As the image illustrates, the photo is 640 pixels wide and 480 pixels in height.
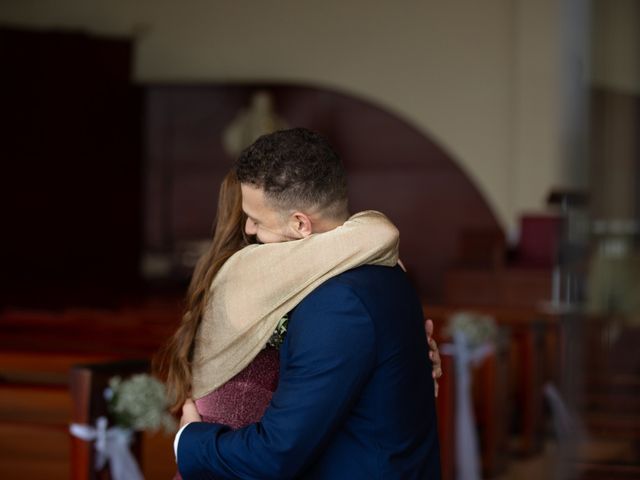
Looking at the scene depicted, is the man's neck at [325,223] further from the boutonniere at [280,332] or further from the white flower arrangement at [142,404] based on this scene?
the white flower arrangement at [142,404]

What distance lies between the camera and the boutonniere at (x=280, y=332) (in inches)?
72.7

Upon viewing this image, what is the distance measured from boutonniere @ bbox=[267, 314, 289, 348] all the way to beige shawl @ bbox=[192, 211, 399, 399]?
1.3 inches

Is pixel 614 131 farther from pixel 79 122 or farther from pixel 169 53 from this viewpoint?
pixel 169 53

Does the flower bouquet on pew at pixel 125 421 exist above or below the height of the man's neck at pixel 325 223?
below

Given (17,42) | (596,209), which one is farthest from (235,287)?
(17,42)

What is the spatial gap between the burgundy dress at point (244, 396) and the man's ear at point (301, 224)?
7.9 inches

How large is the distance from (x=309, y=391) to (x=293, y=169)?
35cm

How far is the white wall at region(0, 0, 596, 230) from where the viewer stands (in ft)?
37.3

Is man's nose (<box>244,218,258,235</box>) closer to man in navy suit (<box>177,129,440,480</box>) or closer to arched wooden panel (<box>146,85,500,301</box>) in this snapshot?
man in navy suit (<box>177,129,440,480</box>)

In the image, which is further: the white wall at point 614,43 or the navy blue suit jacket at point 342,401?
the white wall at point 614,43

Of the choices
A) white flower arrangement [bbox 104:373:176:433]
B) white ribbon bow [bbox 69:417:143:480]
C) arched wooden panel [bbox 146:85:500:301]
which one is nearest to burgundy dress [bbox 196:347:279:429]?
white flower arrangement [bbox 104:373:176:433]

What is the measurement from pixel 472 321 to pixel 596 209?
298cm

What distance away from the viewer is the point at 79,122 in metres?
11.6

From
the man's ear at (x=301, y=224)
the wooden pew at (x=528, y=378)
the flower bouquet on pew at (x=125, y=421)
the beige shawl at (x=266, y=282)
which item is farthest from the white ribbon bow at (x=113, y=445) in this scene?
the wooden pew at (x=528, y=378)
